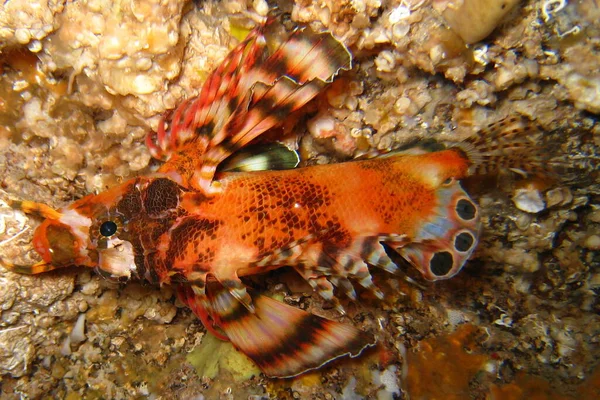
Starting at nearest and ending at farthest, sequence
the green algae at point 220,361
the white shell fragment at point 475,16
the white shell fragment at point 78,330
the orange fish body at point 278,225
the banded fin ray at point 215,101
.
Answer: the white shell fragment at point 475,16
the banded fin ray at point 215,101
the orange fish body at point 278,225
the green algae at point 220,361
the white shell fragment at point 78,330

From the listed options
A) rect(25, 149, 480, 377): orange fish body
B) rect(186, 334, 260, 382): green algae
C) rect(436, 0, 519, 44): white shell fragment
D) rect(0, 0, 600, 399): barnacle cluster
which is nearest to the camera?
rect(436, 0, 519, 44): white shell fragment

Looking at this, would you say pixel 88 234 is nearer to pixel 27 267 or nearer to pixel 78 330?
pixel 27 267

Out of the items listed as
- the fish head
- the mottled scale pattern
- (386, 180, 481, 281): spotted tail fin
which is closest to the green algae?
the mottled scale pattern

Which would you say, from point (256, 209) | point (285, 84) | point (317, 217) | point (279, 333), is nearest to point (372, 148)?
point (317, 217)

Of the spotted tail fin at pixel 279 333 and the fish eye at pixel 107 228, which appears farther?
the spotted tail fin at pixel 279 333

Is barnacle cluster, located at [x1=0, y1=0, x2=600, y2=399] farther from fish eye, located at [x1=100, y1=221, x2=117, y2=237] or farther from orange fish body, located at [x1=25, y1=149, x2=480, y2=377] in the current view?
fish eye, located at [x1=100, y1=221, x2=117, y2=237]

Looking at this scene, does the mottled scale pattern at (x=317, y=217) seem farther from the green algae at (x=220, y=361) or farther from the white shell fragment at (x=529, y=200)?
the green algae at (x=220, y=361)

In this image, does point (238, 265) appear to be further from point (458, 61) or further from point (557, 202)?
point (557, 202)

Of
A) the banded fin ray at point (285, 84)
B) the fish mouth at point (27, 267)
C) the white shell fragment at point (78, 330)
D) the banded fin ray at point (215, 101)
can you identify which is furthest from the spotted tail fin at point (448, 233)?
the white shell fragment at point (78, 330)
